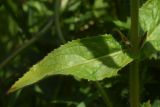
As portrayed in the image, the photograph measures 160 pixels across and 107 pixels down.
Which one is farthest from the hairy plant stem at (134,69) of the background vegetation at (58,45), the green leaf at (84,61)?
the background vegetation at (58,45)

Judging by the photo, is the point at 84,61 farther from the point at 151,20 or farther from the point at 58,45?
the point at 58,45

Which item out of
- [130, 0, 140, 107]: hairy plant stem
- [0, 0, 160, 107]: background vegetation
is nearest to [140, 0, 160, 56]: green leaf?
[130, 0, 140, 107]: hairy plant stem

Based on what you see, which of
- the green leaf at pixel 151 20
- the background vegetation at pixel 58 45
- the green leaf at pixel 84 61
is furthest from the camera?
the background vegetation at pixel 58 45

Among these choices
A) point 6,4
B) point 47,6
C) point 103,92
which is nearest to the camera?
point 103,92

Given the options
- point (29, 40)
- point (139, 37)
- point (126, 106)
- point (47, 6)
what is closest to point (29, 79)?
point (139, 37)

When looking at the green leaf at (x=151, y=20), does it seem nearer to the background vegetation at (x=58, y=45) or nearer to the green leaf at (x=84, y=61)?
the green leaf at (x=84, y=61)

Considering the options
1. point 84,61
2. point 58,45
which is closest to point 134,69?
point 84,61

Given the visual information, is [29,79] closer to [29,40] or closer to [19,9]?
[29,40]
